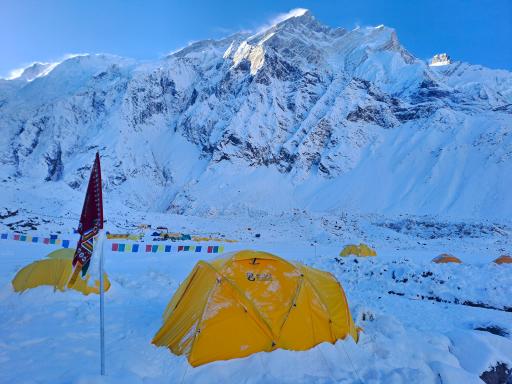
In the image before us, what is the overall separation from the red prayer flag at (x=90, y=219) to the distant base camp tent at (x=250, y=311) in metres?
2.50

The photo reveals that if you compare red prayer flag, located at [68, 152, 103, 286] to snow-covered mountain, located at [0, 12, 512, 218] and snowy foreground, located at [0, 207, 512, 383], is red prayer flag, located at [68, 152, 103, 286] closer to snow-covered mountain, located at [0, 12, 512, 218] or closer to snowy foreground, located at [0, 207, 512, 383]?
snowy foreground, located at [0, 207, 512, 383]

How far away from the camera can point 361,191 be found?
68312 millimetres

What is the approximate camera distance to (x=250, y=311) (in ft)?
23.8

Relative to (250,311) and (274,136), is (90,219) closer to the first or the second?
(250,311)

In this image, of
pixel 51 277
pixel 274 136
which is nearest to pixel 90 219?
pixel 51 277

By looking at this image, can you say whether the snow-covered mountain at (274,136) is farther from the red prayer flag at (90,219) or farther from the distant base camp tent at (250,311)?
the red prayer flag at (90,219)

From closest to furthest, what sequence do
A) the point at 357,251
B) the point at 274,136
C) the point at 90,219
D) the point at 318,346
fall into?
the point at 90,219 → the point at 318,346 → the point at 357,251 → the point at 274,136

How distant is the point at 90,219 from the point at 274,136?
7932cm

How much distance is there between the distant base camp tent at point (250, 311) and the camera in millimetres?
6844

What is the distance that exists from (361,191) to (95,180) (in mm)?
66474

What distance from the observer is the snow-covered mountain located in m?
66.2

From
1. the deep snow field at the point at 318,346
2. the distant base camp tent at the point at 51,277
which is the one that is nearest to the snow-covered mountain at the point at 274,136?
the deep snow field at the point at 318,346

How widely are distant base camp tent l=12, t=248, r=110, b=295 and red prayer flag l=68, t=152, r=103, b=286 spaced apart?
5863 mm

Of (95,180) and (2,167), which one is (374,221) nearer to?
(95,180)
